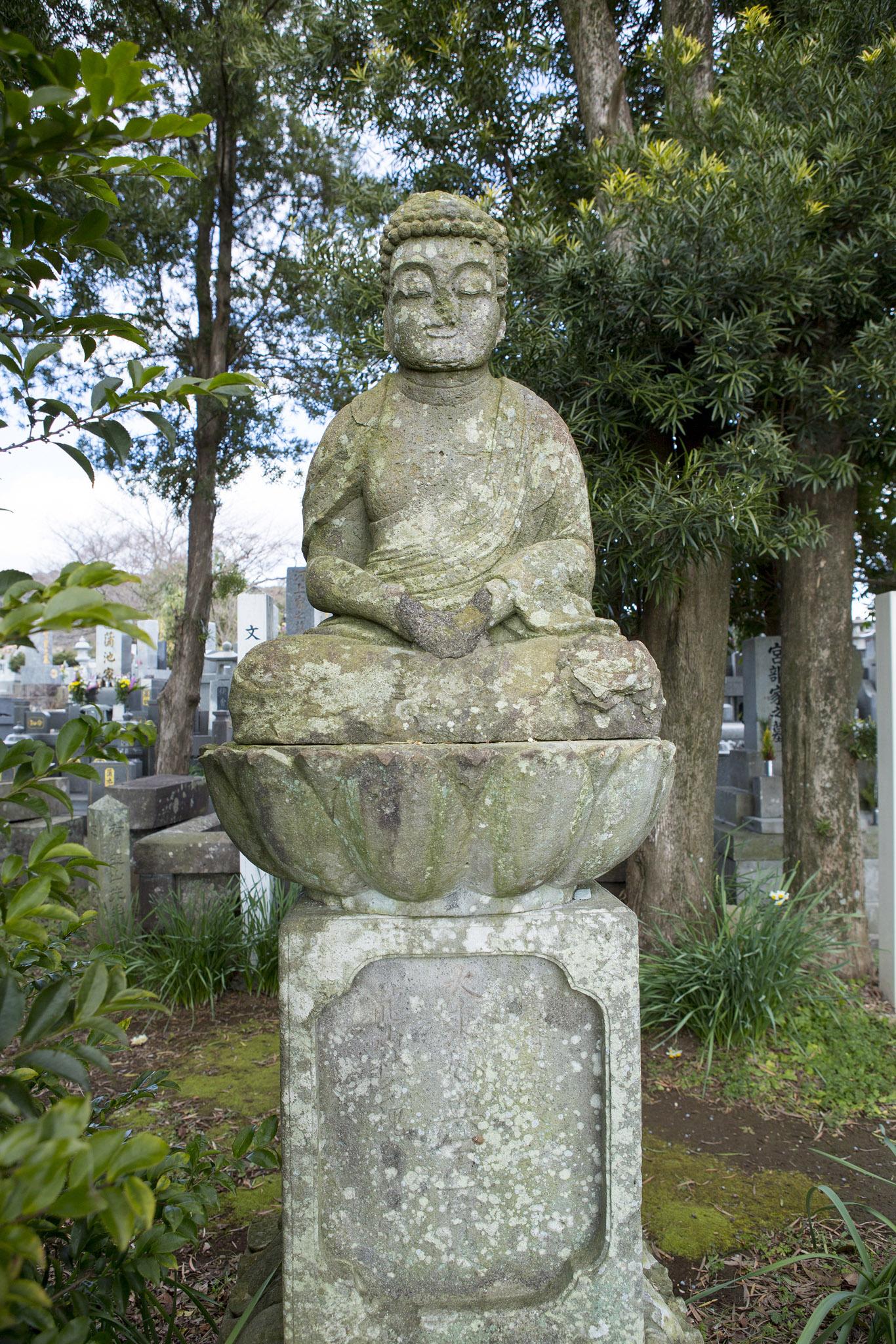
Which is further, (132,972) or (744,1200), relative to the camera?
(132,972)

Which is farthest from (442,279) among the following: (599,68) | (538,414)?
(599,68)

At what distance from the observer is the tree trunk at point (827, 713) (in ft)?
14.5

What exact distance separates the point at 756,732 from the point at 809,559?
2470mm

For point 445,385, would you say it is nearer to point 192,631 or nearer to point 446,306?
point 446,306

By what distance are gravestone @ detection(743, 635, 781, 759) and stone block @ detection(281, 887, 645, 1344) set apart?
5089mm

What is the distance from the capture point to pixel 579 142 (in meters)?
5.04

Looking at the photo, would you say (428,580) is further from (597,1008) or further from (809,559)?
(809,559)

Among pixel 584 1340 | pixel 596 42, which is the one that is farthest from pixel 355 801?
pixel 596 42

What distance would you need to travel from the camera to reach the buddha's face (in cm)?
204

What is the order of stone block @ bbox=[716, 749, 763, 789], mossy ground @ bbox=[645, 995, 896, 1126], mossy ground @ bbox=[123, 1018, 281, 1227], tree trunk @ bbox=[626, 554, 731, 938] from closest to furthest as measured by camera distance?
1. mossy ground @ bbox=[123, 1018, 281, 1227]
2. mossy ground @ bbox=[645, 995, 896, 1126]
3. tree trunk @ bbox=[626, 554, 731, 938]
4. stone block @ bbox=[716, 749, 763, 789]

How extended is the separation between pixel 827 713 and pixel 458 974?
3.29 metres

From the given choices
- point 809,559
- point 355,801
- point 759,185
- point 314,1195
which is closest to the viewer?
point 355,801

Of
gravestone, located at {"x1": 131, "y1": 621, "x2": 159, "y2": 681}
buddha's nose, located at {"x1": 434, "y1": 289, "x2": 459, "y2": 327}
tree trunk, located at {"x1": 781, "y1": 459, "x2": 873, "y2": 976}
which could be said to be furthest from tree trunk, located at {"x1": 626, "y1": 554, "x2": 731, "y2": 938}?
gravestone, located at {"x1": 131, "y1": 621, "x2": 159, "y2": 681}

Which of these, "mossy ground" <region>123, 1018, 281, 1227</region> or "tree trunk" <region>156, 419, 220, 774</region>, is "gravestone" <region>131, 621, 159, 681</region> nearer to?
"tree trunk" <region>156, 419, 220, 774</region>
